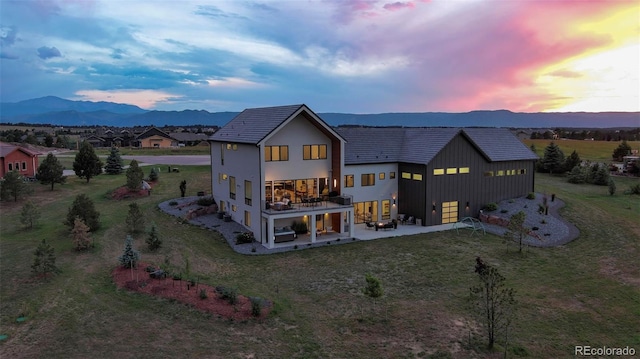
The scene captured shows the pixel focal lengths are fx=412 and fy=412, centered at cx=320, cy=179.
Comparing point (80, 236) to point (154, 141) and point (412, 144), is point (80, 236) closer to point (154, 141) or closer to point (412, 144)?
point (412, 144)

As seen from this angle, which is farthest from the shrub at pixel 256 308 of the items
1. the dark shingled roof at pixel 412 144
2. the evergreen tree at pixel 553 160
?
the evergreen tree at pixel 553 160

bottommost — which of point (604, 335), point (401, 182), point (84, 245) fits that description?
point (604, 335)

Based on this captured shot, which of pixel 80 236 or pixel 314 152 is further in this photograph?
pixel 314 152

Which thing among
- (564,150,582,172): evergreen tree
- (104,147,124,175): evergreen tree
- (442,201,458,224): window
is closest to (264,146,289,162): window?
(442,201,458,224): window

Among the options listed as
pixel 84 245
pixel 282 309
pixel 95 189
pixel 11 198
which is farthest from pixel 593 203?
pixel 11 198

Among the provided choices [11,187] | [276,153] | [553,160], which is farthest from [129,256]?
[553,160]

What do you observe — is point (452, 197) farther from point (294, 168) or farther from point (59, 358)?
point (59, 358)

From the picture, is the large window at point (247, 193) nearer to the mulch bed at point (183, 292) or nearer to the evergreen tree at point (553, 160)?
the mulch bed at point (183, 292)

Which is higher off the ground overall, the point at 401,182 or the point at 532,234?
the point at 401,182
